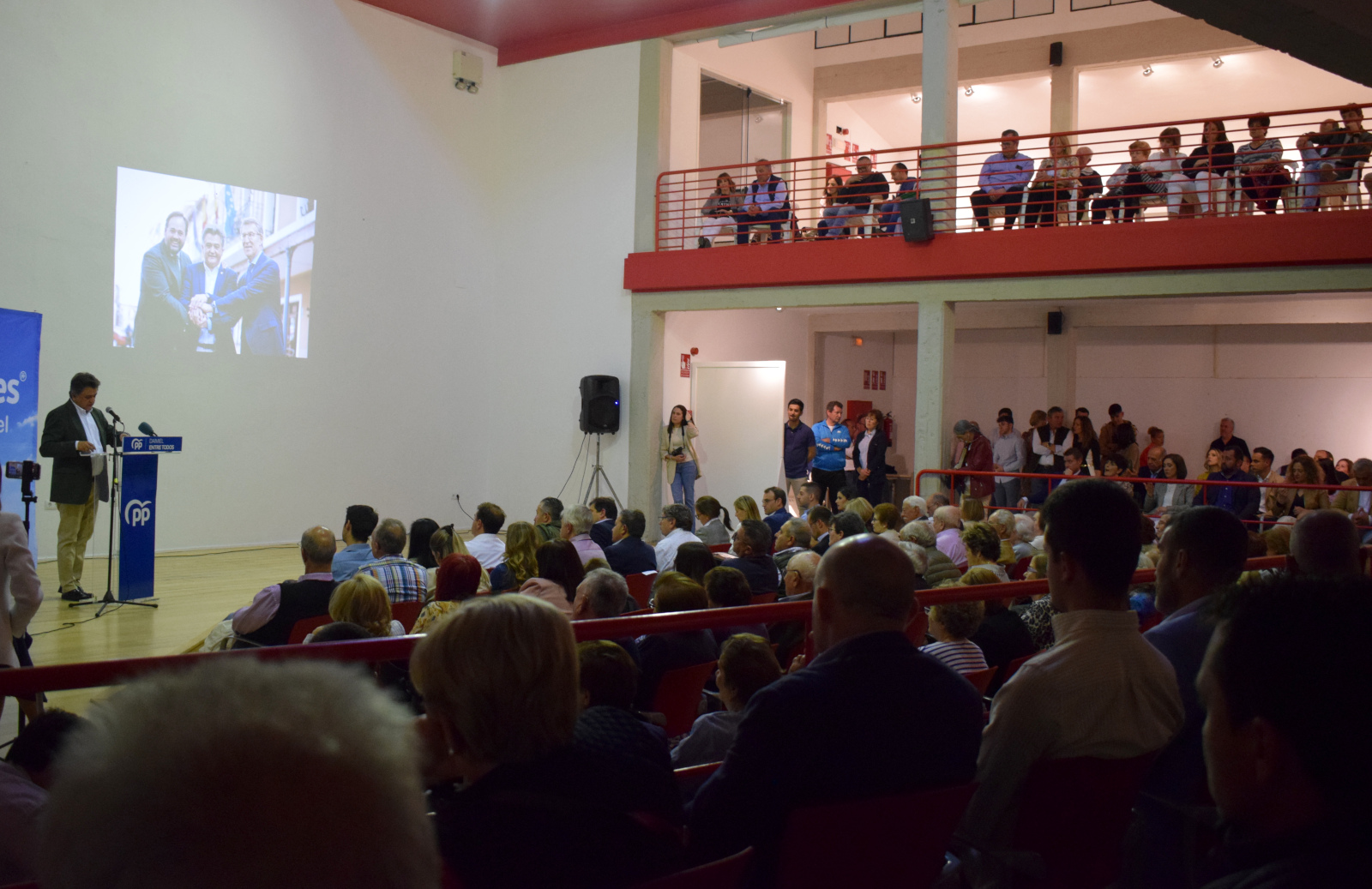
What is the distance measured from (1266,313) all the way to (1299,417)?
127 cm

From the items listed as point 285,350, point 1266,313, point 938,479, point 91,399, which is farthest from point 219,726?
point 1266,313

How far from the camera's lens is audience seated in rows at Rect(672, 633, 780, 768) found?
2439mm

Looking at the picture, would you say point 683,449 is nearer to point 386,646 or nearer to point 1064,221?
point 1064,221

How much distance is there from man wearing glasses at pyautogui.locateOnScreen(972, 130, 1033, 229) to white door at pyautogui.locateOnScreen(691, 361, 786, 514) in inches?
111

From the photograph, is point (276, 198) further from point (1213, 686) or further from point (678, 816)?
point (1213, 686)

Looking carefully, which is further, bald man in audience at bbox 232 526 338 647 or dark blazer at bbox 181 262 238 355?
dark blazer at bbox 181 262 238 355

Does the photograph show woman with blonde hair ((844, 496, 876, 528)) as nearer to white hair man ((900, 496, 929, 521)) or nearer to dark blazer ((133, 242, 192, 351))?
white hair man ((900, 496, 929, 521))

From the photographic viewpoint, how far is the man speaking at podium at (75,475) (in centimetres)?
678

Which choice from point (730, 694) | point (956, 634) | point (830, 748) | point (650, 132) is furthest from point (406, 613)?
point (650, 132)

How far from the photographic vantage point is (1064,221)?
406 inches

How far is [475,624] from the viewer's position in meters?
1.53

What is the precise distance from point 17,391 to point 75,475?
1.24 metres

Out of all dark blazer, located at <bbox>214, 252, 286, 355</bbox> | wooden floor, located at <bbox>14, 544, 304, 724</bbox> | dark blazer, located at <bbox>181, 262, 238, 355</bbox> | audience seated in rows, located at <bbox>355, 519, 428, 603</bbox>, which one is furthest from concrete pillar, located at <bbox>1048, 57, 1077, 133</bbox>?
audience seated in rows, located at <bbox>355, 519, 428, 603</bbox>

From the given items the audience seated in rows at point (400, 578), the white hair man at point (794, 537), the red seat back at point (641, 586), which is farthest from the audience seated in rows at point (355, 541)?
the white hair man at point (794, 537)
